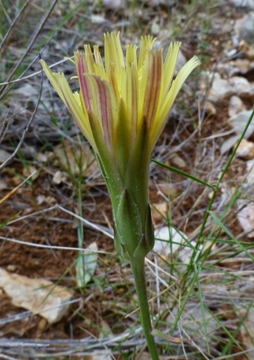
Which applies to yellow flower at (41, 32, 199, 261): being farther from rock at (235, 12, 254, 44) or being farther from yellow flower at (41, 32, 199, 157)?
rock at (235, 12, 254, 44)

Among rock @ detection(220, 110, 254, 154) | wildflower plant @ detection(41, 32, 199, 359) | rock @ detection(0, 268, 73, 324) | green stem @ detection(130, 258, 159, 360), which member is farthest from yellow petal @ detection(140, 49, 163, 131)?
rock @ detection(220, 110, 254, 154)

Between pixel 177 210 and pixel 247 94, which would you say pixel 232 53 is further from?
pixel 177 210

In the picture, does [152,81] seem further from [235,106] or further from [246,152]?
[235,106]

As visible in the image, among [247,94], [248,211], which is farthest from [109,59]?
[247,94]

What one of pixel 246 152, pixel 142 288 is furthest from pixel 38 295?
pixel 246 152

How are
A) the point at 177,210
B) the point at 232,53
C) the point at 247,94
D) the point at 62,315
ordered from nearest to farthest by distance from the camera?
the point at 62,315 → the point at 177,210 → the point at 247,94 → the point at 232,53

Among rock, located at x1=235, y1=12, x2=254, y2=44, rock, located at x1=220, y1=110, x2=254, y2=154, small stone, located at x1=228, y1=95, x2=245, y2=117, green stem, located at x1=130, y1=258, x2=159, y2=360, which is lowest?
green stem, located at x1=130, y1=258, x2=159, y2=360
